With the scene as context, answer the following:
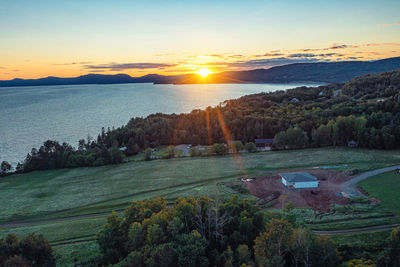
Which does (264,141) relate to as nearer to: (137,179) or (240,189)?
(240,189)

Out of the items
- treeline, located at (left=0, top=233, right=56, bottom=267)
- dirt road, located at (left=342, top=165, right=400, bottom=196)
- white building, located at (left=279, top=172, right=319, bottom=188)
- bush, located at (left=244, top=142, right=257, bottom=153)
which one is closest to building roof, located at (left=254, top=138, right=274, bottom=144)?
bush, located at (left=244, top=142, right=257, bottom=153)

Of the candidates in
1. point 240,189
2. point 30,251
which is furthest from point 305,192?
point 30,251

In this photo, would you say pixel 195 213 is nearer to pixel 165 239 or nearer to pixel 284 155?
pixel 165 239

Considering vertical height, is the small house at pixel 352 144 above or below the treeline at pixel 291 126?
below

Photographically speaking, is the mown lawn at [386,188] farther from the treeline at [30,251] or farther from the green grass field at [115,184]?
the treeline at [30,251]

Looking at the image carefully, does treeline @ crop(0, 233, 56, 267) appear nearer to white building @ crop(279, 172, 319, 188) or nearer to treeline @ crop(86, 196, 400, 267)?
treeline @ crop(86, 196, 400, 267)

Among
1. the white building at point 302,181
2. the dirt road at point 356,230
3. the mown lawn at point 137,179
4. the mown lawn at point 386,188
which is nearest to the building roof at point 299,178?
the white building at point 302,181

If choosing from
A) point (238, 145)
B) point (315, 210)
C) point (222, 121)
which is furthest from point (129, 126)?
point (315, 210)
